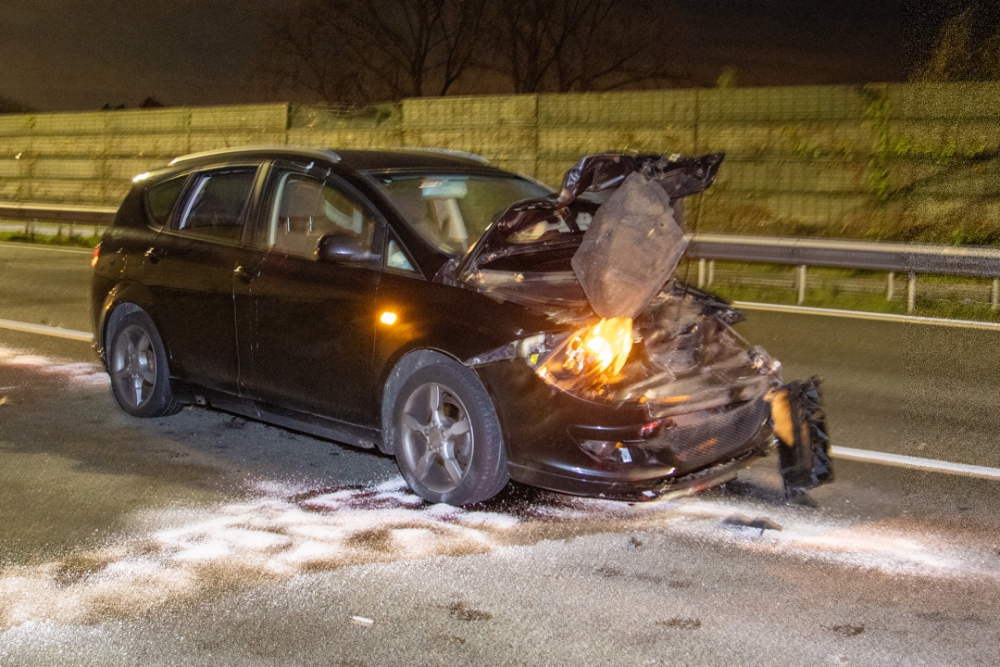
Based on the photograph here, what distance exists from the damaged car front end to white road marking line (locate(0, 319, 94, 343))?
20.0 ft

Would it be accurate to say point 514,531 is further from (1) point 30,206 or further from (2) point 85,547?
(1) point 30,206

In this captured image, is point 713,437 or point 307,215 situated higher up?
point 307,215

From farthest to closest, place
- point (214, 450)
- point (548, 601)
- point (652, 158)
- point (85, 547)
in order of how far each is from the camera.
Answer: point (214, 450), point (652, 158), point (85, 547), point (548, 601)

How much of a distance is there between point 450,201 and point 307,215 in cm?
80

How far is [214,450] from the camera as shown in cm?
702

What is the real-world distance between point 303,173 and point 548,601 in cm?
312

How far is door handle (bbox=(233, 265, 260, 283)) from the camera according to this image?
264 inches

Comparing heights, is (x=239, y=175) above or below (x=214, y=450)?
above

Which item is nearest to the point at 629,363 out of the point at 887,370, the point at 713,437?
the point at 713,437

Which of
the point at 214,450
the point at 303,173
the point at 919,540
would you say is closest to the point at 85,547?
the point at 214,450

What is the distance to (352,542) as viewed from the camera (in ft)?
17.6

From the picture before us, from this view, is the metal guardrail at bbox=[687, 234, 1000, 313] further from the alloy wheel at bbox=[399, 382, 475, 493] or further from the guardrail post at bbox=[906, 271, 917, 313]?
the alloy wheel at bbox=[399, 382, 475, 493]

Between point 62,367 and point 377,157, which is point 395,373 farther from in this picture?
point 62,367

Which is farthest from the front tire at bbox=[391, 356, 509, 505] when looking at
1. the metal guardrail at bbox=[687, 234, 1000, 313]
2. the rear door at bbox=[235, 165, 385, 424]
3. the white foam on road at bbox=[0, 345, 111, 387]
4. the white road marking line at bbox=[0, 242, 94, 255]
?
the white road marking line at bbox=[0, 242, 94, 255]
